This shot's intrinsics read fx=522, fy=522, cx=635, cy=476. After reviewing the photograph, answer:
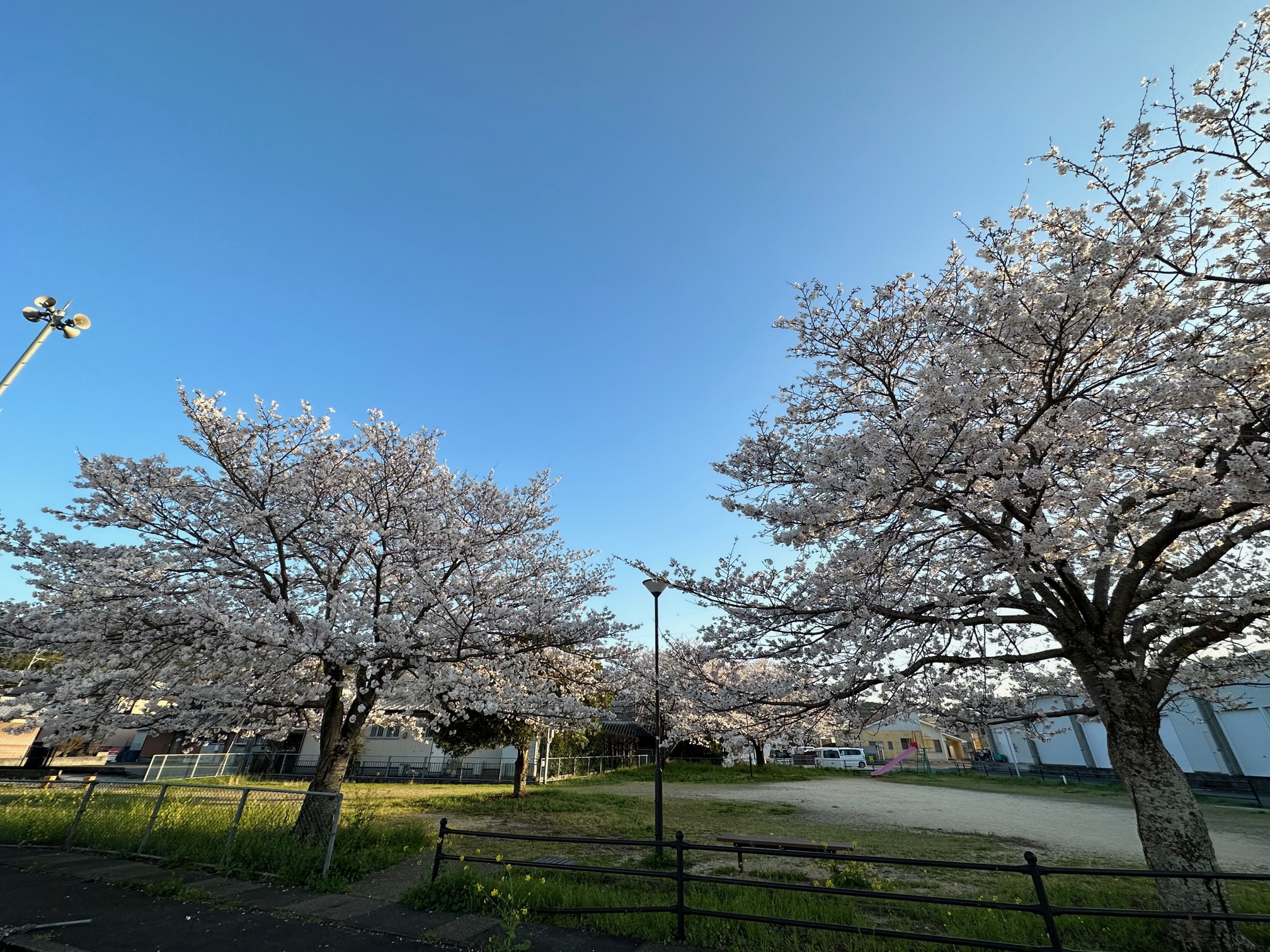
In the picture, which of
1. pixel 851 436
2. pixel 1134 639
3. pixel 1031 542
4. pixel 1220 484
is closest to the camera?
pixel 1220 484

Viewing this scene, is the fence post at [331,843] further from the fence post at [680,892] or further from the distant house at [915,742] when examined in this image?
the distant house at [915,742]

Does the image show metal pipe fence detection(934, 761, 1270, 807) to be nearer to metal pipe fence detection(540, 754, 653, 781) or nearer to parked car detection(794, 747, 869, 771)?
parked car detection(794, 747, 869, 771)

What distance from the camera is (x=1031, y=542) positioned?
604 centimetres

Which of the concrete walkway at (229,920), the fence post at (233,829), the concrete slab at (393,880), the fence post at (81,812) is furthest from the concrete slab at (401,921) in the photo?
the fence post at (81,812)

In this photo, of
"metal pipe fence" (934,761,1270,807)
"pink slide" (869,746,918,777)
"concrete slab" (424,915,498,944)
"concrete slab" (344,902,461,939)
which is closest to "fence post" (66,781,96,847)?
"concrete slab" (344,902,461,939)

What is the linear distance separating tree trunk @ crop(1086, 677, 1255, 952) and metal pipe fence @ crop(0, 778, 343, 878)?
35.5 ft

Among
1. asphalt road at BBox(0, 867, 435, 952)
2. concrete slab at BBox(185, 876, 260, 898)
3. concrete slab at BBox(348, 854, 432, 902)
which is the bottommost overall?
asphalt road at BBox(0, 867, 435, 952)

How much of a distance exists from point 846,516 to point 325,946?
7989 mm

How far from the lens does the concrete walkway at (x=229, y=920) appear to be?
5.68 m

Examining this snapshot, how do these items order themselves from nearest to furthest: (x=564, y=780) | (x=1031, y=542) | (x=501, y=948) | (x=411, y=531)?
(x=501, y=948)
(x=1031, y=542)
(x=411, y=531)
(x=564, y=780)

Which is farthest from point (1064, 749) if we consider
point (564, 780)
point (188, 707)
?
point (188, 707)

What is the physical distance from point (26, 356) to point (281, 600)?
245 inches

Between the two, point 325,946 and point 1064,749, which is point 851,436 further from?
point 1064,749

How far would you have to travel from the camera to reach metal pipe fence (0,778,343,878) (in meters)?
8.28
